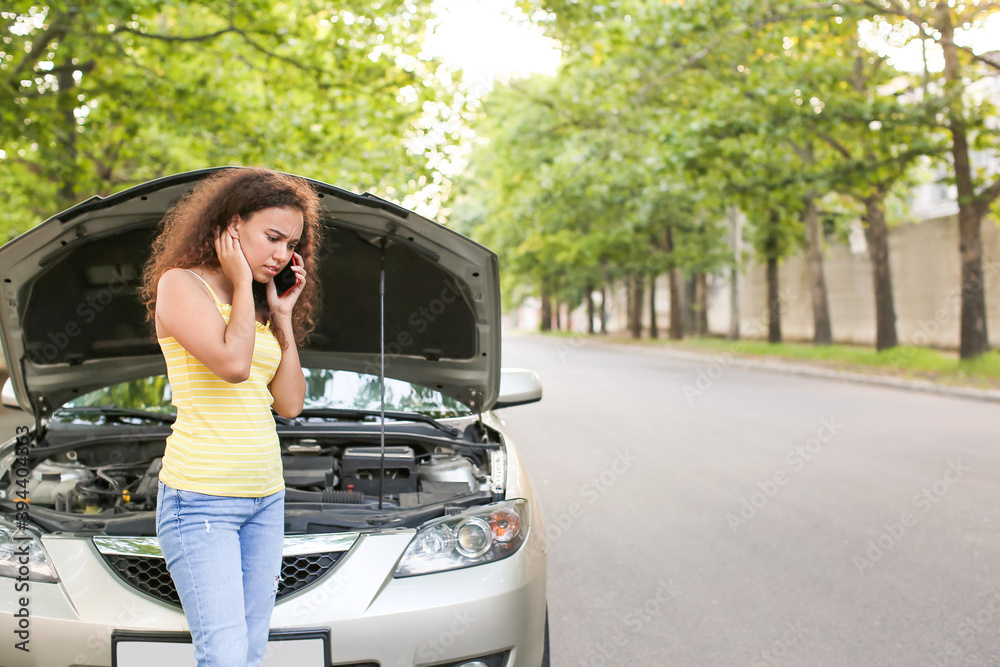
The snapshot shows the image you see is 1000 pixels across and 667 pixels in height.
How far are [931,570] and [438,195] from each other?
1555 cm

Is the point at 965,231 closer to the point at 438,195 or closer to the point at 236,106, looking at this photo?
the point at 438,195

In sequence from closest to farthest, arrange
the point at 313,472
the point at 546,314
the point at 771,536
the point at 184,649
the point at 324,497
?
1. the point at 184,649
2. the point at 324,497
3. the point at 313,472
4. the point at 771,536
5. the point at 546,314

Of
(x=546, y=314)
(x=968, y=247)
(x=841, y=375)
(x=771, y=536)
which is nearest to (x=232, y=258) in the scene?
(x=771, y=536)

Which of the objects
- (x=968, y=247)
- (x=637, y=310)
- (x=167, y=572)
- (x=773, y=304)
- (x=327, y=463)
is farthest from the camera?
(x=637, y=310)

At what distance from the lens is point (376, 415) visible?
11.8ft

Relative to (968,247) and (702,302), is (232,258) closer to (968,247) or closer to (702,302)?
(968,247)

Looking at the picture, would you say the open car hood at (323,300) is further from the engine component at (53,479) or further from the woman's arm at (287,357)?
the woman's arm at (287,357)

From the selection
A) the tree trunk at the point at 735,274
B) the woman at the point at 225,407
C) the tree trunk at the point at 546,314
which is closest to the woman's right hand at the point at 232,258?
the woman at the point at 225,407

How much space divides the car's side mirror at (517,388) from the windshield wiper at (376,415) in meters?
0.24

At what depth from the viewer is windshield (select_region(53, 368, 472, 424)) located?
12.1 feet

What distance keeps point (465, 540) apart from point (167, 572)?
0.88 meters

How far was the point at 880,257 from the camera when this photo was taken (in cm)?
1811

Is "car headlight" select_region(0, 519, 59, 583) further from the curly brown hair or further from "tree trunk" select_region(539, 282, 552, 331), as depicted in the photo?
"tree trunk" select_region(539, 282, 552, 331)

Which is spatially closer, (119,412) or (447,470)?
(447,470)
